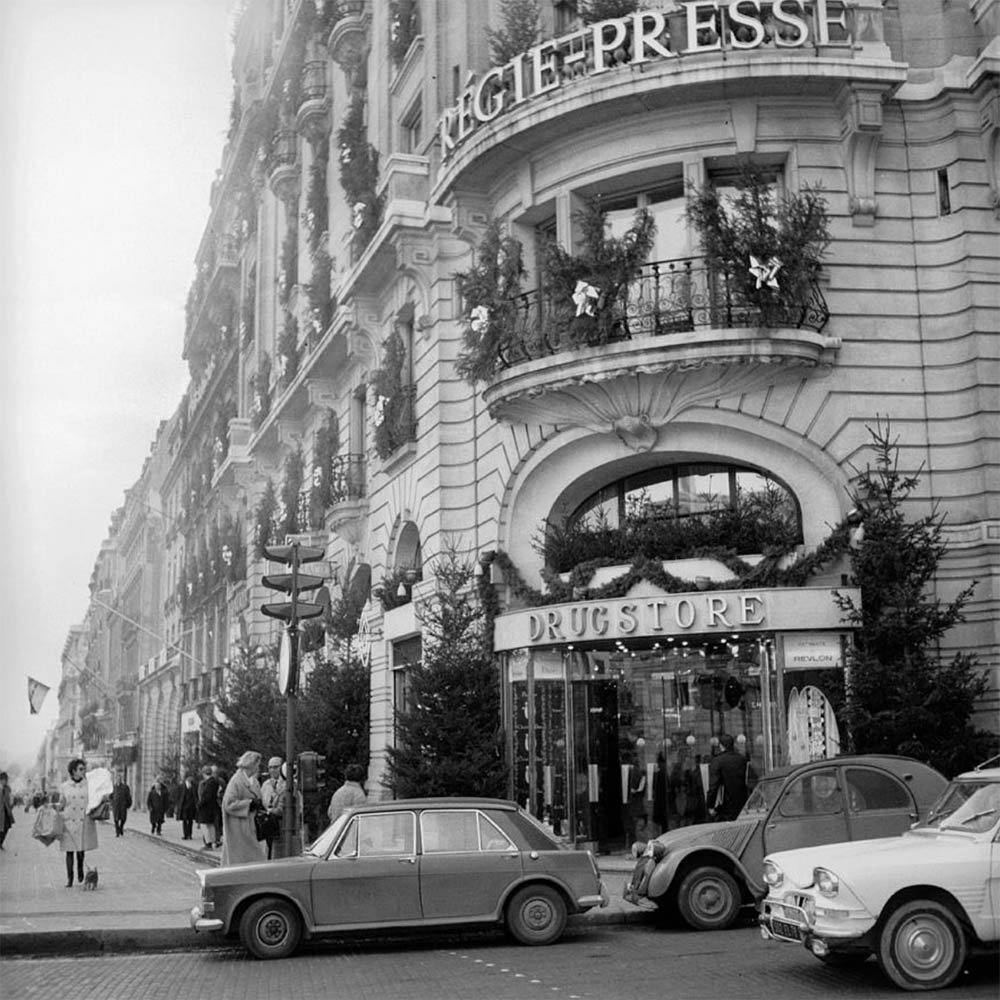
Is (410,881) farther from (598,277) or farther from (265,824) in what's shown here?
(598,277)

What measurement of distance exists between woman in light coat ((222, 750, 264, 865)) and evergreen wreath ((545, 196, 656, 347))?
8782 mm

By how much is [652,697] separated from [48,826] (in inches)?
372

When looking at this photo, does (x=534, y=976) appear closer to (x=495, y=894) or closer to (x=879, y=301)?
(x=495, y=894)

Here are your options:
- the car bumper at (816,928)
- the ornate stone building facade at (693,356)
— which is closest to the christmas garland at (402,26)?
the ornate stone building facade at (693,356)

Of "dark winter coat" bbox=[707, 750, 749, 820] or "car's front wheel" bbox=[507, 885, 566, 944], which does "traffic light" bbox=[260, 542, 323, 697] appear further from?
"dark winter coat" bbox=[707, 750, 749, 820]

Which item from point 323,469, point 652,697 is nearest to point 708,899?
point 652,697

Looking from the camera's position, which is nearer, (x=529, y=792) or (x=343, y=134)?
(x=529, y=792)

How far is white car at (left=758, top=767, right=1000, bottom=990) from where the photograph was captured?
412 inches

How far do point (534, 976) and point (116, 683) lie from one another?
85.1 m

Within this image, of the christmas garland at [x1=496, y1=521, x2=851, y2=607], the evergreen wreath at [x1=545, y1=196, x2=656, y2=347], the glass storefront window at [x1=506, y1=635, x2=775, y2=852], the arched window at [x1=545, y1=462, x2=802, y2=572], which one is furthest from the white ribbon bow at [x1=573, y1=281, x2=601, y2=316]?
the glass storefront window at [x1=506, y1=635, x2=775, y2=852]

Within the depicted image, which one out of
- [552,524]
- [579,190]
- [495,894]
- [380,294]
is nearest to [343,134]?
[380,294]

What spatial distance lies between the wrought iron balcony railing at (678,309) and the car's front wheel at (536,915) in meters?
9.97

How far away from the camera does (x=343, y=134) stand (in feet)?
109

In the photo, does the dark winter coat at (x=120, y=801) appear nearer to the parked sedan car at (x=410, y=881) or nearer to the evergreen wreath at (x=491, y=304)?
the evergreen wreath at (x=491, y=304)
